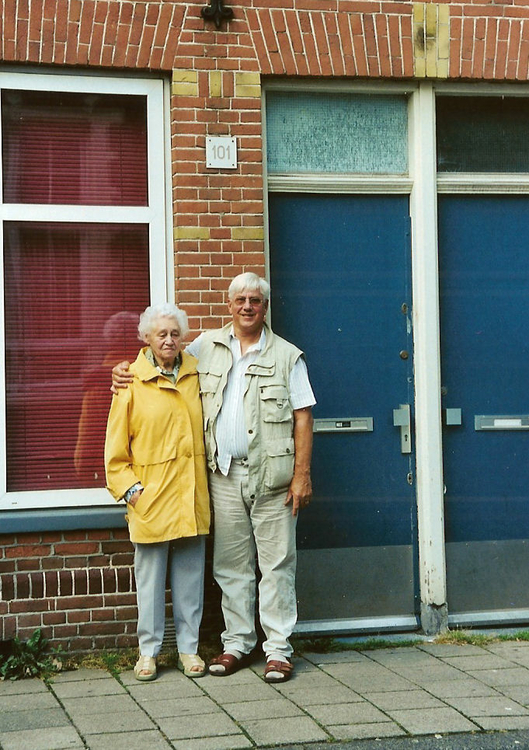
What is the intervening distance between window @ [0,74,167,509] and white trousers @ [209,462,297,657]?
0.86 m

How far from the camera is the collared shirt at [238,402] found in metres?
5.71

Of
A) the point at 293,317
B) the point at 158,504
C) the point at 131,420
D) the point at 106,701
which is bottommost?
the point at 106,701

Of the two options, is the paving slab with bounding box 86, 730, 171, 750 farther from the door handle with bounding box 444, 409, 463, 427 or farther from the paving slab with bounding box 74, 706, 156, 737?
the door handle with bounding box 444, 409, 463, 427

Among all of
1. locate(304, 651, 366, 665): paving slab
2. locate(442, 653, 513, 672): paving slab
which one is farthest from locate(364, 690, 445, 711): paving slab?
locate(304, 651, 366, 665): paving slab

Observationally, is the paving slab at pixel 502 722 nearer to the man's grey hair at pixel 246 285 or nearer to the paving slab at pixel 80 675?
the paving slab at pixel 80 675

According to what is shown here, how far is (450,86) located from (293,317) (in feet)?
5.76

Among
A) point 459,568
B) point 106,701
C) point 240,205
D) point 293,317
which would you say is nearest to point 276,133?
point 240,205

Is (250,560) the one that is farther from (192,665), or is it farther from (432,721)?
(432,721)

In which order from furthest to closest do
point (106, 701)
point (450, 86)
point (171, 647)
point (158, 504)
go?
point (450, 86) → point (171, 647) → point (158, 504) → point (106, 701)

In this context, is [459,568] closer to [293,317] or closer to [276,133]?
[293,317]

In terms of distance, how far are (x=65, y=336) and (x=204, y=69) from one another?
1.77 meters

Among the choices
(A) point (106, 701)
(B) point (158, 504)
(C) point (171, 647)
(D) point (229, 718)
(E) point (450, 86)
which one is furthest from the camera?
(E) point (450, 86)

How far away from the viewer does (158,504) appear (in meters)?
5.61

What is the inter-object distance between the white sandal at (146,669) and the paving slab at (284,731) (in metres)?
0.90
